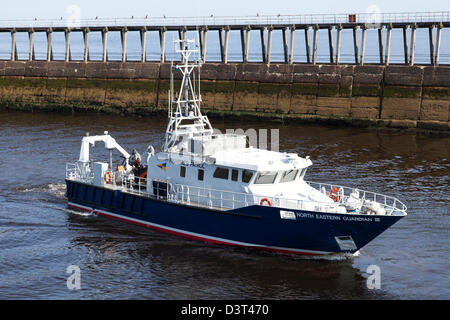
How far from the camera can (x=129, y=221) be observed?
25.5m

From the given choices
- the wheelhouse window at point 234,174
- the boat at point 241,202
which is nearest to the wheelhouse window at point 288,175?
the boat at point 241,202

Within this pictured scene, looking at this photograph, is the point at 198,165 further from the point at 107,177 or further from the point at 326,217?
the point at 107,177

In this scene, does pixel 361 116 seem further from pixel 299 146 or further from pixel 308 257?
pixel 308 257

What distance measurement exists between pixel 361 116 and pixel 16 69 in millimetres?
32427

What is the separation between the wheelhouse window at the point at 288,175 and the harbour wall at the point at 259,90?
Answer: 74.9 feet

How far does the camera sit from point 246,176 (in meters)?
22.1

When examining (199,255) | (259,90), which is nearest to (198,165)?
(199,255)

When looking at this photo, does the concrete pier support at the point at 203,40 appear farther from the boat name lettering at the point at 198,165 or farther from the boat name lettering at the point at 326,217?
the boat name lettering at the point at 326,217

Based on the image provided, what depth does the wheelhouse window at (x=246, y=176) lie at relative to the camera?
72.2 ft

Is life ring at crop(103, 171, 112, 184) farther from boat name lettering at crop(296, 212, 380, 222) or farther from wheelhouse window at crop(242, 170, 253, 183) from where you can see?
boat name lettering at crop(296, 212, 380, 222)

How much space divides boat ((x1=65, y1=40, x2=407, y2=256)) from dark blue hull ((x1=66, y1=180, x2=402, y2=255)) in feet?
0.11

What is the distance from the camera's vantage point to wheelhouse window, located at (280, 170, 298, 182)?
2264 centimetres
